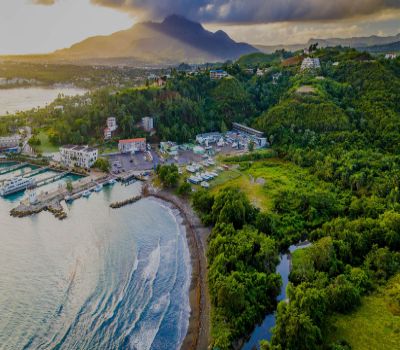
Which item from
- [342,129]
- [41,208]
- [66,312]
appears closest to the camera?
[66,312]

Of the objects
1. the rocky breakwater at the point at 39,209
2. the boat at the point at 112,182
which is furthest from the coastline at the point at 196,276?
the rocky breakwater at the point at 39,209

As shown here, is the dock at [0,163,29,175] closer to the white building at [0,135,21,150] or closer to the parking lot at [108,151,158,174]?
the white building at [0,135,21,150]

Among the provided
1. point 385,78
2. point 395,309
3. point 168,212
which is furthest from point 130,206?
point 385,78

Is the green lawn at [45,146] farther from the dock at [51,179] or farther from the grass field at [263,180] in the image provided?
the grass field at [263,180]

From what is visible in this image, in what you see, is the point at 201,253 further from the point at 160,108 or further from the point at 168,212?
the point at 160,108

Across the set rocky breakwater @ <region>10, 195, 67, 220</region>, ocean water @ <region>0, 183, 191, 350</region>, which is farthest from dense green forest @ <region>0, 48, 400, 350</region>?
rocky breakwater @ <region>10, 195, 67, 220</region>

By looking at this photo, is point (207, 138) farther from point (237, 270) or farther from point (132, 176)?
point (237, 270)
